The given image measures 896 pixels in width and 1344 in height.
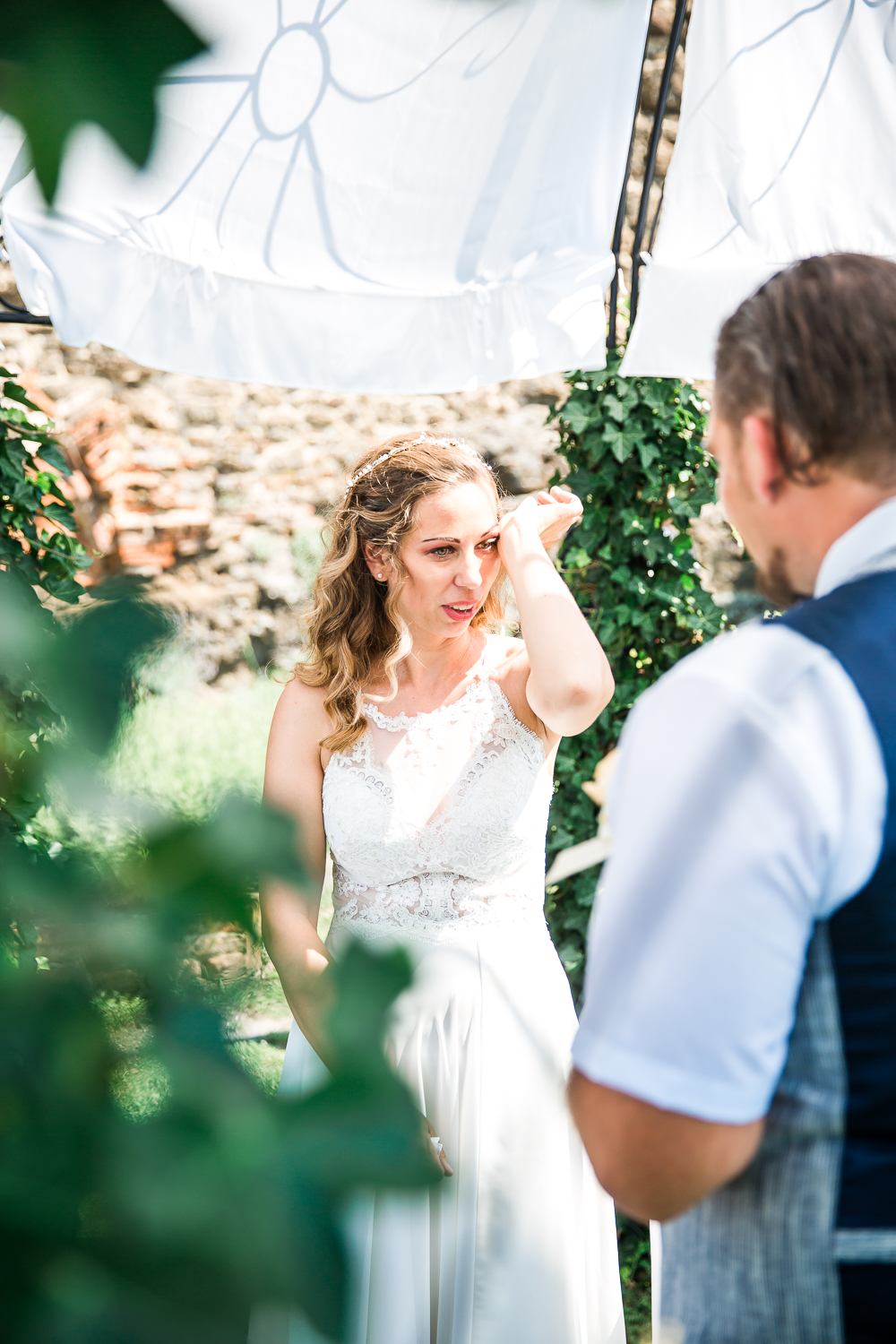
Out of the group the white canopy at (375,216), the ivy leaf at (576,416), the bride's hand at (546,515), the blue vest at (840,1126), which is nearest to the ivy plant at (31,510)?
the white canopy at (375,216)

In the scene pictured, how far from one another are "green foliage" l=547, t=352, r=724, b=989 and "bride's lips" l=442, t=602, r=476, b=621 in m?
0.88

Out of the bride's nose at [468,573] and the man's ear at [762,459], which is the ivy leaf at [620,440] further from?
the man's ear at [762,459]

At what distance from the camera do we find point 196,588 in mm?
5008

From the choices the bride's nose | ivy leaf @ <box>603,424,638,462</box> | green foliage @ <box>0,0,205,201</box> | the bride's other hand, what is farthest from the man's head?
ivy leaf @ <box>603,424,638,462</box>

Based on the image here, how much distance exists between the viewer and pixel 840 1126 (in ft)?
2.60

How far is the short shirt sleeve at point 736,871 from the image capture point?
745mm

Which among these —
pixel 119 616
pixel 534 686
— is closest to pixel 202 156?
pixel 534 686

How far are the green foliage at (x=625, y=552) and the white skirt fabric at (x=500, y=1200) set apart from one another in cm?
95

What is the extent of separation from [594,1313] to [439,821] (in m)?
0.98

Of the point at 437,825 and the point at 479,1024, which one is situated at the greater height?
the point at 437,825

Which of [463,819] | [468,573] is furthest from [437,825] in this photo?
[468,573]

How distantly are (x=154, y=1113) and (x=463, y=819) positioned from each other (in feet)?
5.75

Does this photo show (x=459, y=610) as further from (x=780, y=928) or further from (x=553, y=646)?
(x=780, y=928)

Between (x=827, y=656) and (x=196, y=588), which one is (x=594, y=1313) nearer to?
(x=827, y=656)
